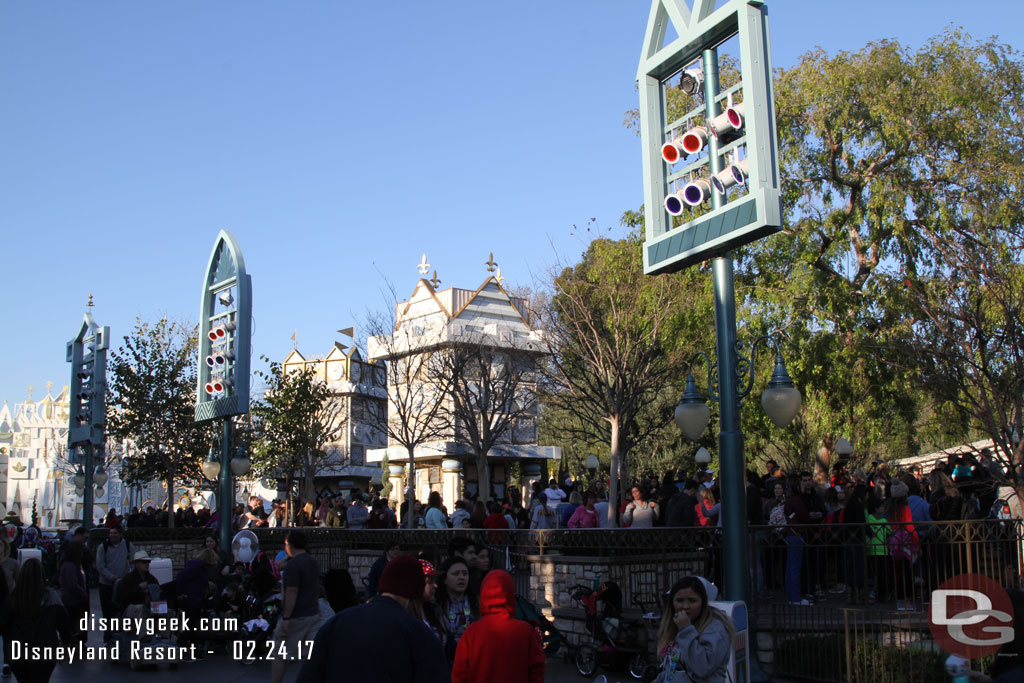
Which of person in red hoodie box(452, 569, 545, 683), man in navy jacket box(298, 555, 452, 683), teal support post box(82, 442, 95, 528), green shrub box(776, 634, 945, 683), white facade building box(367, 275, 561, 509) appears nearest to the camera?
man in navy jacket box(298, 555, 452, 683)

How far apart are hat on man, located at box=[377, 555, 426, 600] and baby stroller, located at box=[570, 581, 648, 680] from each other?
721 cm

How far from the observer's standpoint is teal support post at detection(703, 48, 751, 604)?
30.6 feet

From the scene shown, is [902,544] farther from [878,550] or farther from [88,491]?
[88,491]

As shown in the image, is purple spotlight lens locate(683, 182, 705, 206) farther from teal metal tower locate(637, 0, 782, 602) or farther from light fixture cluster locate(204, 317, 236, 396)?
light fixture cluster locate(204, 317, 236, 396)

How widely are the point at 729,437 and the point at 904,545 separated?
297 cm

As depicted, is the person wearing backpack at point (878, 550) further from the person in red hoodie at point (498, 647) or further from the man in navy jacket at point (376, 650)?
the man in navy jacket at point (376, 650)

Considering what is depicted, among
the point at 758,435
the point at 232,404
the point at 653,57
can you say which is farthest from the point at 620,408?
the point at 653,57

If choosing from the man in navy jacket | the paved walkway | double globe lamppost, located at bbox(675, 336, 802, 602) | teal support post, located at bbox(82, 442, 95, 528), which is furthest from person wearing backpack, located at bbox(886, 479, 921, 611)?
teal support post, located at bbox(82, 442, 95, 528)

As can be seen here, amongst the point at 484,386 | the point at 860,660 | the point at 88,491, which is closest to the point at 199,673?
the point at 860,660

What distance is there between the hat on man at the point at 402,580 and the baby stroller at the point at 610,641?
7.21 meters

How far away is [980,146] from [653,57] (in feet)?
47.7

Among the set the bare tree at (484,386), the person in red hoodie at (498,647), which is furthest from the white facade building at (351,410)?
the person in red hoodie at (498,647)

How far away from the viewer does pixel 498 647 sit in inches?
215

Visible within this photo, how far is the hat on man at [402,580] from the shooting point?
4.71 metres
